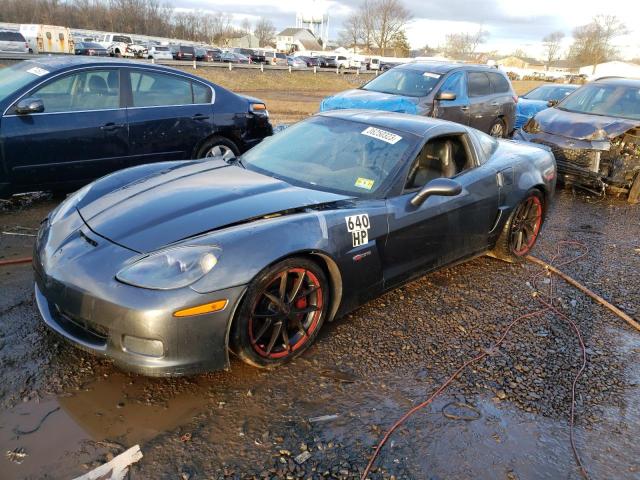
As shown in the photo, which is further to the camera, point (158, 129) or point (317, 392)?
point (158, 129)

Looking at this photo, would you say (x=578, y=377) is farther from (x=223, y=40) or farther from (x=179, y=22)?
(x=179, y=22)

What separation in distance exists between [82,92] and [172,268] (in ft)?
11.9

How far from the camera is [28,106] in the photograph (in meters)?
4.70

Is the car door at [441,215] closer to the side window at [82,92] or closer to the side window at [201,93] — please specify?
the side window at [201,93]

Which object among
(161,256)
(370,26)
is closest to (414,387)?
(161,256)

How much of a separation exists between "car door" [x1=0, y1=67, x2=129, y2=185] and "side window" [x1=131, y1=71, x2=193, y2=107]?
0.21 metres

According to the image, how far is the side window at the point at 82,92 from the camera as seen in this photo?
4961mm

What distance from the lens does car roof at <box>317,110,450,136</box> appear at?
379 centimetres

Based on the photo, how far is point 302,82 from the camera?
31.0m

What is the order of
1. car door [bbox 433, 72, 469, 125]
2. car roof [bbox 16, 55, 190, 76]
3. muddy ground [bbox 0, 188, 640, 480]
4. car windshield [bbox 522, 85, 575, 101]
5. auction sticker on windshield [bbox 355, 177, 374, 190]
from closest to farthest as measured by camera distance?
muddy ground [bbox 0, 188, 640, 480]
auction sticker on windshield [bbox 355, 177, 374, 190]
car roof [bbox 16, 55, 190, 76]
car door [bbox 433, 72, 469, 125]
car windshield [bbox 522, 85, 575, 101]

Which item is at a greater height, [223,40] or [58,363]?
[223,40]

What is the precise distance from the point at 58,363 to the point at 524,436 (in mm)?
2499

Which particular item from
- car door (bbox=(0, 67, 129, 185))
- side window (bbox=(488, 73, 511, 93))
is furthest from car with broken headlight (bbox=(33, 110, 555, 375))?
side window (bbox=(488, 73, 511, 93))

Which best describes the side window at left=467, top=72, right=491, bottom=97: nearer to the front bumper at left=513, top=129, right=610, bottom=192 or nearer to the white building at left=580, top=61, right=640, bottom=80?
the front bumper at left=513, top=129, right=610, bottom=192
